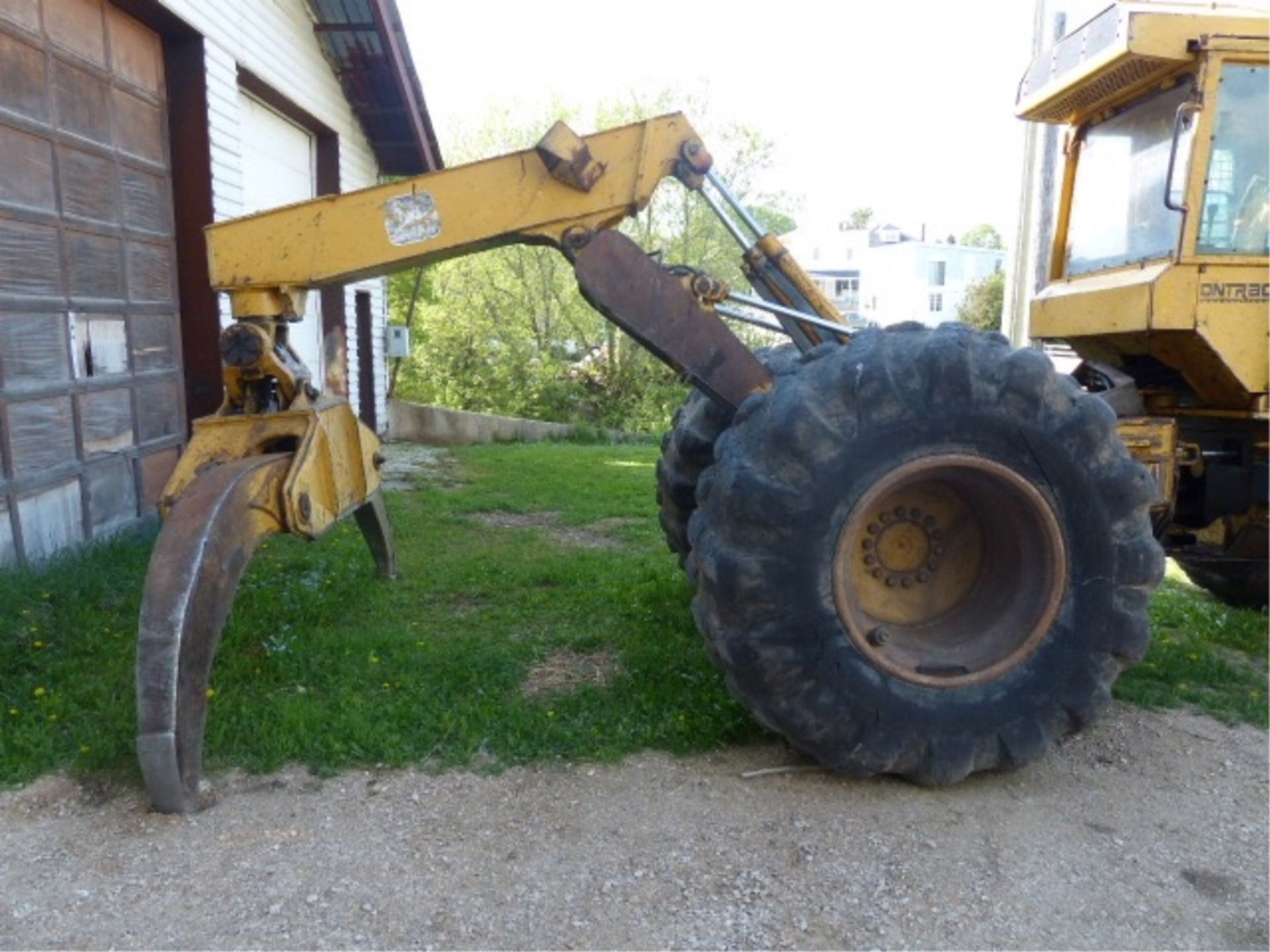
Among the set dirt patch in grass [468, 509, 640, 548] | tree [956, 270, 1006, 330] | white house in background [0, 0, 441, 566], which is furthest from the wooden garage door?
tree [956, 270, 1006, 330]

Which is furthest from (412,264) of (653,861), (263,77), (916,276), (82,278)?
(916,276)

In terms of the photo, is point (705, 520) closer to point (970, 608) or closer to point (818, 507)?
point (818, 507)

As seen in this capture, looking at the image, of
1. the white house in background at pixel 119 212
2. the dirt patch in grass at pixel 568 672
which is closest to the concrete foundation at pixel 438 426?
the white house in background at pixel 119 212

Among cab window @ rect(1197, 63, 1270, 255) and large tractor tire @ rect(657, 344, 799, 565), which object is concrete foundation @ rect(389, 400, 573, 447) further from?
cab window @ rect(1197, 63, 1270, 255)

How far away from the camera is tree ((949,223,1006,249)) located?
3150 inches

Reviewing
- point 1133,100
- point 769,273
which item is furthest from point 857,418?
point 1133,100

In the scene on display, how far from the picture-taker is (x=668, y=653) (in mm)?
4621

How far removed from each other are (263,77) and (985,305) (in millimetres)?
27450

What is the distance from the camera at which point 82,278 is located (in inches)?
254

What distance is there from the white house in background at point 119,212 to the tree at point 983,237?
7670 cm

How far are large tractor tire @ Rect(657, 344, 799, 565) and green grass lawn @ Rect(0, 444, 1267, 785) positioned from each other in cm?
43

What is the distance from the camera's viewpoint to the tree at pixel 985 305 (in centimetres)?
3166

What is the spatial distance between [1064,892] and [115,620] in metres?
4.29

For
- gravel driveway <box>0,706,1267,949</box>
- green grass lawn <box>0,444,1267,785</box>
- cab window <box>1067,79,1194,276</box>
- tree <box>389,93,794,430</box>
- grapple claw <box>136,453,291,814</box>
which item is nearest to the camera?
gravel driveway <box>0,706,1267,949</box>
